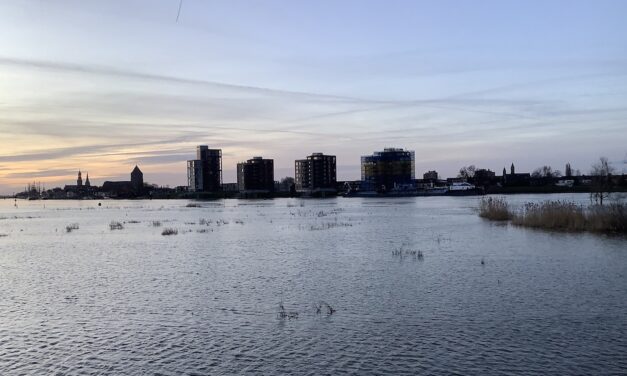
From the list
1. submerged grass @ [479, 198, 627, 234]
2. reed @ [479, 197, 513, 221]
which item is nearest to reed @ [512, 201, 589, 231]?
submerged grass @ [479, 198, 627, 234]

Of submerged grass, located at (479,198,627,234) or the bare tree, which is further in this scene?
the bare tree

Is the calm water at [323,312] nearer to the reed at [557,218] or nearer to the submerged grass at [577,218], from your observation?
the submerged grass at [577,218]

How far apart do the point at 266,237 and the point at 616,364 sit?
39515mm

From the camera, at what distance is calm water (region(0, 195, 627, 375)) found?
14516 mm

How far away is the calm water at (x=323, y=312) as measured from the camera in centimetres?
1452

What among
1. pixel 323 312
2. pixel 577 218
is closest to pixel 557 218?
pixel 577 218

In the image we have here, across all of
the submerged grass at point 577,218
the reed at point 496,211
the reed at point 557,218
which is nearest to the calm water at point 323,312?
the submerged grass at point 577,218

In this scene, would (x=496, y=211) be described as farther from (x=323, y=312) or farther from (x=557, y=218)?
(x=323, y=312)

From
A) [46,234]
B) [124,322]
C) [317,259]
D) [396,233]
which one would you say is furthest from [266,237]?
[124,322]

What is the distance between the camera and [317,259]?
33.8 m

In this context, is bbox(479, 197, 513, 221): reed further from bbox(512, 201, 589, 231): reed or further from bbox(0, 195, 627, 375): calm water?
bbox(0, 195, 627, 375): calm water

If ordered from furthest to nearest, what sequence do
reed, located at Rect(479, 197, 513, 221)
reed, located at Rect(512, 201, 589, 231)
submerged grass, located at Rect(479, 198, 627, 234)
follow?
reed, located at Rect(479, 197, 513, 221), reed, located at Rect(512, 201, 589, 231), submerged grass, located at Rect(479, 198, 627, 234)

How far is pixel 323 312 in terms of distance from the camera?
19703 mm

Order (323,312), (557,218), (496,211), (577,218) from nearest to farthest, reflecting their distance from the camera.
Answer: (323,312) < (577,218) < (557,218) < (496,211)
